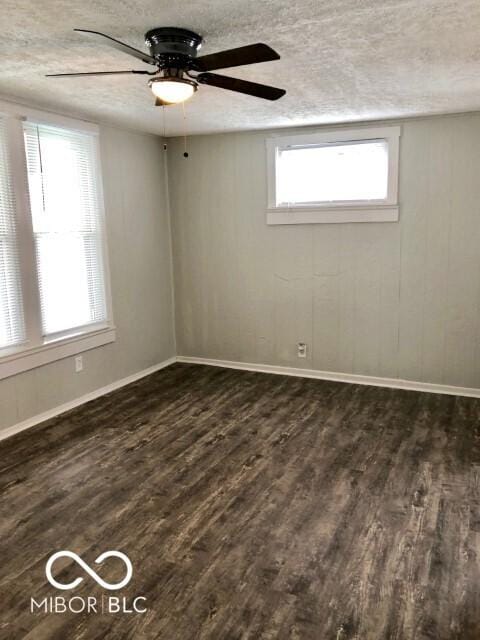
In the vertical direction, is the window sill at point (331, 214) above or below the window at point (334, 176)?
below

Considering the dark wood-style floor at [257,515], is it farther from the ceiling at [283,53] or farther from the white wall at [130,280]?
the ceiling at [283,53]

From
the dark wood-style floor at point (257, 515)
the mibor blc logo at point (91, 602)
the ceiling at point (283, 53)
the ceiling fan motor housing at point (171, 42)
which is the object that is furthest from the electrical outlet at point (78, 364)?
the ceiling fan motor housing at point (171, 42)

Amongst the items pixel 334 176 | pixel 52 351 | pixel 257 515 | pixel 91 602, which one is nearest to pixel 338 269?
pixel 334 176

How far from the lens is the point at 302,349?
5.29 meters

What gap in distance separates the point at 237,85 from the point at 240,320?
3327 millimetres

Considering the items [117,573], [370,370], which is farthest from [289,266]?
[117,573]

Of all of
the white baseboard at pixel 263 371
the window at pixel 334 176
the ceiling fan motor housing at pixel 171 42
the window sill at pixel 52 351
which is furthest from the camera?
the window at pixel 334 176

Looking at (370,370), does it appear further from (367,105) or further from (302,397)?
(367,105)

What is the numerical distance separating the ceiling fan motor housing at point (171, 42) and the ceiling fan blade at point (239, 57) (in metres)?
0.18

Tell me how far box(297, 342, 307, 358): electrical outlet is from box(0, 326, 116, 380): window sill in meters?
1.82

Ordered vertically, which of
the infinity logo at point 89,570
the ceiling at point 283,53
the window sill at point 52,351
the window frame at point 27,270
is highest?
the ceiling at point 283,53

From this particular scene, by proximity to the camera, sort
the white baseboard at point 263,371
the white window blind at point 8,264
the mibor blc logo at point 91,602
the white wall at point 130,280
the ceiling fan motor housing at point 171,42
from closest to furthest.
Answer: the mibor blc logo at point 91,602 → the ceiling fan motor housing at point 171,42 → the white window blind at point 8,264 → the white baseboard at point 263,371 → the white wall at point 130,280

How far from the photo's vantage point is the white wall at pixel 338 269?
450 centimetres

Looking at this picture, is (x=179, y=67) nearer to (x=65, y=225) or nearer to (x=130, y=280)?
(x=65, y=225)
